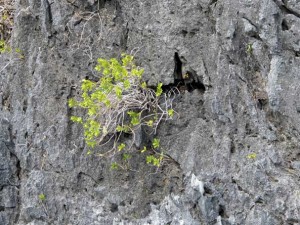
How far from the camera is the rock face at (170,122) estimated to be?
13.9 feet

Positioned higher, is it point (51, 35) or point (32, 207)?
point (51, 35)

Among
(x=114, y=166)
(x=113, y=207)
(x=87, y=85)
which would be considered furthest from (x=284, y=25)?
(x=113, y=207)

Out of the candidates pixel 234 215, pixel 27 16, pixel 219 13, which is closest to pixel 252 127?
pixel 234 215

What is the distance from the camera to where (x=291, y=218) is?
4000mm

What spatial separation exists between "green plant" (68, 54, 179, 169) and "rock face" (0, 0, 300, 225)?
0.12m

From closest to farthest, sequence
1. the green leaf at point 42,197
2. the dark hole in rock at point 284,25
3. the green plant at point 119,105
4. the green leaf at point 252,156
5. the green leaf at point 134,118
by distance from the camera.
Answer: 1. the green leaf at point 252,156
2. the dark hole in rock at point 284,25
3. the green plant at point 119,105
4. the green leaf at point 134,118
5. the green leaf at point 42,197

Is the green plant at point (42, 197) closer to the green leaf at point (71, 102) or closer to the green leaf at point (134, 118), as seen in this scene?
the green leaf at point (71, 102)

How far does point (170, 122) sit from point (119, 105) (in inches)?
18.6

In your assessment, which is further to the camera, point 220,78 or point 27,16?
point 27,16

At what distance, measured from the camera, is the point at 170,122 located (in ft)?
15.5

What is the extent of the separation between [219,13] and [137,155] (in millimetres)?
1404

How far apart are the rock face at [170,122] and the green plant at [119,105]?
122mm

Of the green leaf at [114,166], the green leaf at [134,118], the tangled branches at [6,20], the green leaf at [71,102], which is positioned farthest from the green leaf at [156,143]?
the tangled branches at [6,20]

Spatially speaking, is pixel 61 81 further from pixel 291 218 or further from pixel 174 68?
pixel 291 218
